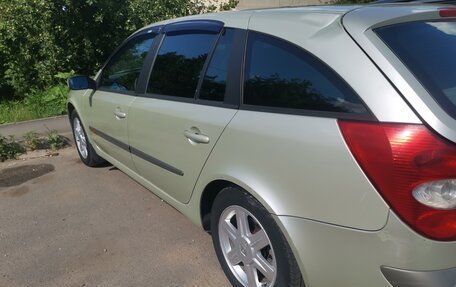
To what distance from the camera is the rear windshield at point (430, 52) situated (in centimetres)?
188

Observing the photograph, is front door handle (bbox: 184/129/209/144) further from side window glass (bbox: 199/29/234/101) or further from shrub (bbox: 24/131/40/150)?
shrub (bbox: 24/131/40/150)

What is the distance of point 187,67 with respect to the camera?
10.3ft

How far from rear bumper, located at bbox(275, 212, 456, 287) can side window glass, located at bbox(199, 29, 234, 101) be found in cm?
92

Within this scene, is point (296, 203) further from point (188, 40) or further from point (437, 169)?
point (188, 40)

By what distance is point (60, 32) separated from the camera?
7781 millimetres

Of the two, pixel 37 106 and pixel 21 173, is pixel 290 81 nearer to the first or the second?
pixel 21 173

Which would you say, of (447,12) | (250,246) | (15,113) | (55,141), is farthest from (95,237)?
(15,113)

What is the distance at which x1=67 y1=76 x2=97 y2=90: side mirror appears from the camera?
4395mm

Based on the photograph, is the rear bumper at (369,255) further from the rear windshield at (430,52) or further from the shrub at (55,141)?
the shrub at (55,141)

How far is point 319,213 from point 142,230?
2.06m

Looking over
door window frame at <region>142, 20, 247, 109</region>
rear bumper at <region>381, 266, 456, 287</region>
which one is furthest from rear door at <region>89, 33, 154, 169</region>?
rear bumper at <region>381, 266, 456, 287</region>

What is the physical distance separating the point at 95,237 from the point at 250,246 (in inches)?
64.1

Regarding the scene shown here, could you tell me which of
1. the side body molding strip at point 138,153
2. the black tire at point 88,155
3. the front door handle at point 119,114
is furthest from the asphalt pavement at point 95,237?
the front door handle at point 119,114

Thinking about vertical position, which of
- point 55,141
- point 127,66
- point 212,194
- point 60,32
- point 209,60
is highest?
point 60,32
